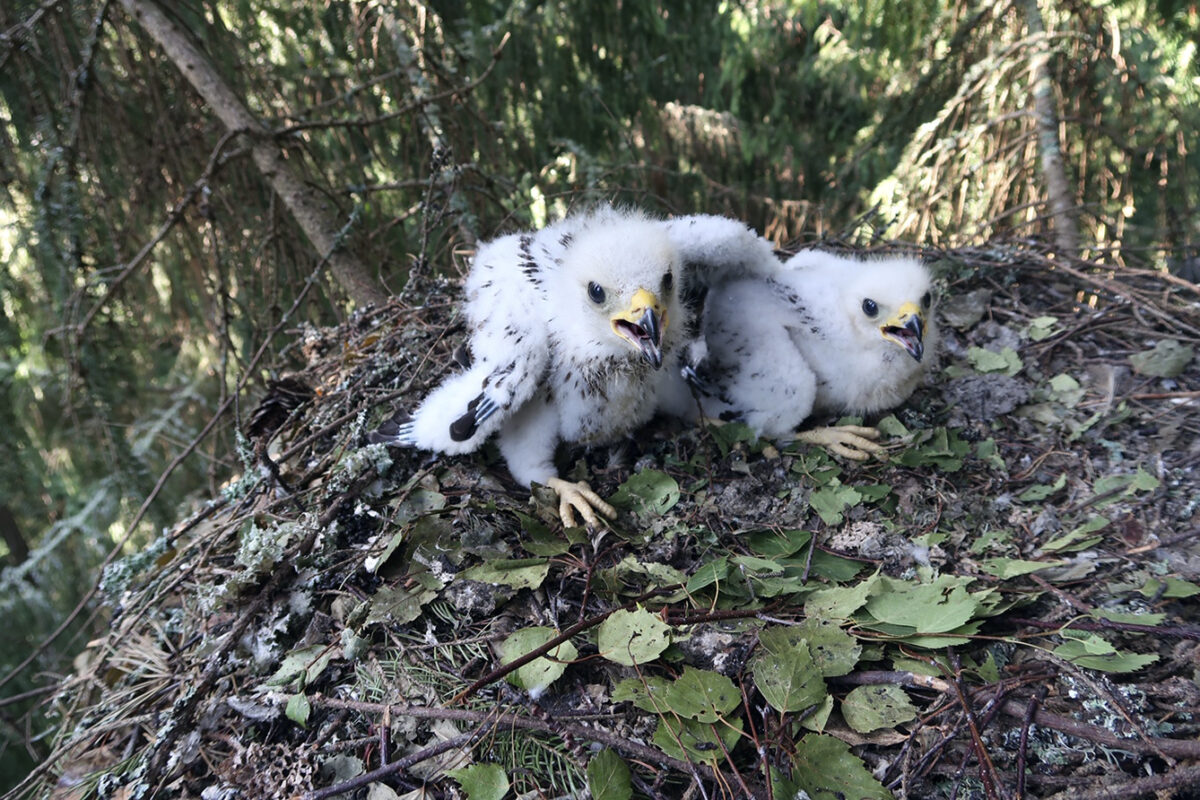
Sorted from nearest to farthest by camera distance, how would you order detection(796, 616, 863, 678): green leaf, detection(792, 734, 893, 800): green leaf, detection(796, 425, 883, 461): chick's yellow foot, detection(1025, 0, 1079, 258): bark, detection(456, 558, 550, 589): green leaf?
detection(792, 734, 893, 800): green leaf
detection(796, 616, 863, 678): green leaf
detection(456, 558, 550, 589): green leaf
detection(796, 425, 883, 461): chick's yellow foot
detection(1025, 0, 1079, 258): bark

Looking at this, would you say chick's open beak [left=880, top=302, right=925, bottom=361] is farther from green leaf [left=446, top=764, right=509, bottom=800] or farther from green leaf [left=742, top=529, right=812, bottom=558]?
green leaf [left=446, top=764, right=509, bottom=800]

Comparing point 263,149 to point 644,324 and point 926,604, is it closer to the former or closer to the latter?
point 644,324

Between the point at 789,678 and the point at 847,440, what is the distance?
1.20 metres

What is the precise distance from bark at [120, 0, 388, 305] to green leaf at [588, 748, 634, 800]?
2387 millimetres

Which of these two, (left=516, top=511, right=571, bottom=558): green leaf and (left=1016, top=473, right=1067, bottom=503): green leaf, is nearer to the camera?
(left=516, top=511, right=571, bottom=558): green leaf

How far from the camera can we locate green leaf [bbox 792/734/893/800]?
1332 mm

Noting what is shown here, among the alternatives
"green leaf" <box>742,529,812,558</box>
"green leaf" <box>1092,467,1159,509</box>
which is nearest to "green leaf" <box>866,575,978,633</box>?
"green leaf" <box>742,529,812,558</box>

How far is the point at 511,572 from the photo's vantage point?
1949 millimetres

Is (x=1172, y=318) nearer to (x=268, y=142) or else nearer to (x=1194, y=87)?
(x=1194, y=87)

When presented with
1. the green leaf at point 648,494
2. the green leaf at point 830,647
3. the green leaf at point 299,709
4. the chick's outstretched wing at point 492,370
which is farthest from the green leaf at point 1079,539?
the green leaf at point 299,709

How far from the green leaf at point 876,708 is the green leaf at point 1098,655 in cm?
41

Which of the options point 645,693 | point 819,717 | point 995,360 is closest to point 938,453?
point 995,360

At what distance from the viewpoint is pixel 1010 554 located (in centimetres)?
201

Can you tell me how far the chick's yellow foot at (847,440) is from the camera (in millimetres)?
2432
